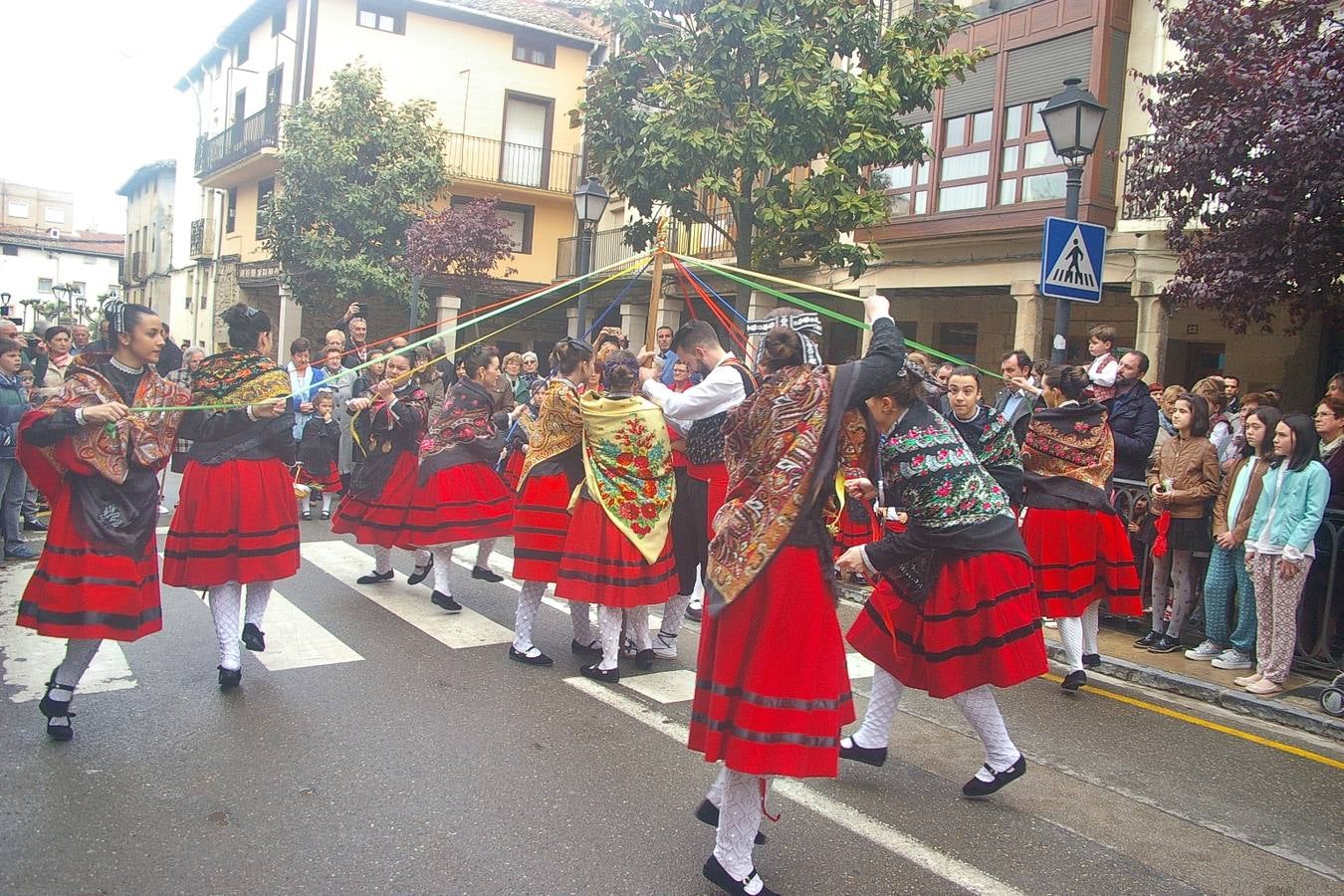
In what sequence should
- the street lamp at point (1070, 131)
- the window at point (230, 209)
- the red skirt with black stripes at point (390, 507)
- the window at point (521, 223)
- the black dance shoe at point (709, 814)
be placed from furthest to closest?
1. the window at point (230, 209)
2. the window at point (521, 223)
3. the street lamp at point (1070, 131)
4. the red skirt with black stripes at point (390, 507)
5. the black dance shoe at point (709, 814)

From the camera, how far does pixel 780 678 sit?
353 centimetres

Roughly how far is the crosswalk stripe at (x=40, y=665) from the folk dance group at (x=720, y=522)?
0.62 metres

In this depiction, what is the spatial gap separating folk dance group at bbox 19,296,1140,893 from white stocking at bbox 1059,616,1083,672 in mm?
28

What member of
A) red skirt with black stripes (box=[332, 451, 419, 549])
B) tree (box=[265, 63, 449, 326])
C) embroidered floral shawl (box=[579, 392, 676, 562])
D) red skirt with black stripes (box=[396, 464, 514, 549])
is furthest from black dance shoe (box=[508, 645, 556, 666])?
tree (box=[265, 63, 449, 326])

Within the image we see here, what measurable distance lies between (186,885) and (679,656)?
3587mm

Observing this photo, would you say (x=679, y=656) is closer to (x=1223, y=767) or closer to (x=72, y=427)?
A: (x=1223, y=767)

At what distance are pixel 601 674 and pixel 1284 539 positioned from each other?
4113mm

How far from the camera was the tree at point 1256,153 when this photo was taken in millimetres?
7527

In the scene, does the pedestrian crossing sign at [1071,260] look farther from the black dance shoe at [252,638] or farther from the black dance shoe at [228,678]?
the black dance shoe at [228,678]

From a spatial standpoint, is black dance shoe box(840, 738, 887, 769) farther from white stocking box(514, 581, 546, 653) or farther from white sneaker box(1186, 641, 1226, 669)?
white sneaker box(1186, 641, 1226, 669)

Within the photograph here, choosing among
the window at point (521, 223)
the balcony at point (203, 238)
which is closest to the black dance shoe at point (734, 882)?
the window at point (521, 223)

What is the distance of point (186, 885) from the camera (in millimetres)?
3445

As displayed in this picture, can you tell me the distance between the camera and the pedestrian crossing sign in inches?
329

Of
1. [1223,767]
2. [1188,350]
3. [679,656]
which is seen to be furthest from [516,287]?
[1223,767]
